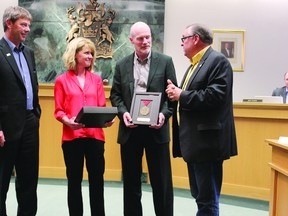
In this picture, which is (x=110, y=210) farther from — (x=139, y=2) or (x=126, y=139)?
(x=139, y=2)

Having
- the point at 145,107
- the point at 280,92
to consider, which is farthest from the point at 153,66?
the point at 280,92

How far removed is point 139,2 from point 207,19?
1.18 m

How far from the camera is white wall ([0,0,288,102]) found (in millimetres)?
6828

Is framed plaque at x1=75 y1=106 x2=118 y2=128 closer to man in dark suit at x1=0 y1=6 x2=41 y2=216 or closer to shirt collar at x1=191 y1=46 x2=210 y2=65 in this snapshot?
man in dark suit at x1=0 y1=6 x2=41 y2=216

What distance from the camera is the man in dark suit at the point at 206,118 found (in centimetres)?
246

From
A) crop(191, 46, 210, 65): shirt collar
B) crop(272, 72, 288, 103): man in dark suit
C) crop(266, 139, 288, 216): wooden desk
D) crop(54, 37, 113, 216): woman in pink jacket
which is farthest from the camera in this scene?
crop(272, 72, 288, 103): man in dark suit

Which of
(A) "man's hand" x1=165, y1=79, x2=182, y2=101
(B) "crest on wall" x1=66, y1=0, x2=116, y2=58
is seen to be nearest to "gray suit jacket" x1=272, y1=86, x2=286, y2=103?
(B) "crest on wall" x1=66, y1=0, x2=116, y2=58

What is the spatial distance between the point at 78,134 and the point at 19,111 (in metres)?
0.44

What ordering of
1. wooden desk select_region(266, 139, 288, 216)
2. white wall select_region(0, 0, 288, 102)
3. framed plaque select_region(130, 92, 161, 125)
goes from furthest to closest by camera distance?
white wall select_region(0, 0, 288, 102) < framed plaque select_region(130, 92, 161, 125) < wooden desk select_region(266, 139, 288, 216)

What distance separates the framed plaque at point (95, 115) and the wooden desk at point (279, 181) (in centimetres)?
107

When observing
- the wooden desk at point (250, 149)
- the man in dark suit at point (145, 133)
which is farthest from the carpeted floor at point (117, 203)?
the man in dark suit at point (145, 133)

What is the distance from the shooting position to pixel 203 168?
2510 mm

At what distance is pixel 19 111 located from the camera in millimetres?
2844

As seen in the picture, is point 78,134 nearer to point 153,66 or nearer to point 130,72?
point 130,72
